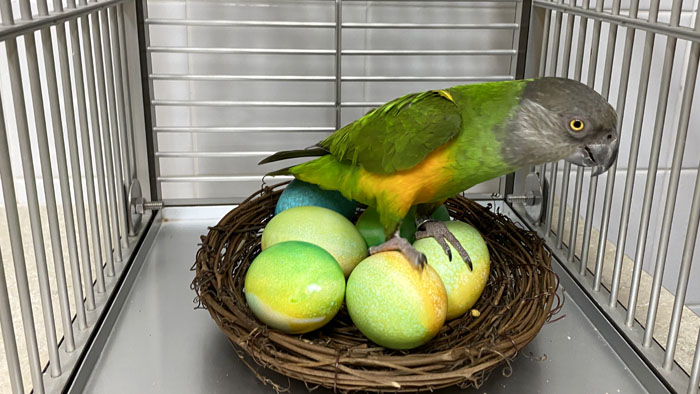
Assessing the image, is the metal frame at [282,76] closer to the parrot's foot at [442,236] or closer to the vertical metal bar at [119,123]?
the vertical metal bar at [119,123]

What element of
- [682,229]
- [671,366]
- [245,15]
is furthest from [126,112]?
[682,229]

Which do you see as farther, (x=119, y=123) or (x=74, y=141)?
(x=119, y=123)

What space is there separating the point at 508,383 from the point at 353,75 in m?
0.56

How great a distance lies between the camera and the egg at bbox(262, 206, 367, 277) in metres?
0.65

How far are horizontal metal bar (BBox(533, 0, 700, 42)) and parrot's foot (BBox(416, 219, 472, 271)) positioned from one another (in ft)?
0.92

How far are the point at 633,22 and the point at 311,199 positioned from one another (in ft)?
1.36

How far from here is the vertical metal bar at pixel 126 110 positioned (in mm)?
811

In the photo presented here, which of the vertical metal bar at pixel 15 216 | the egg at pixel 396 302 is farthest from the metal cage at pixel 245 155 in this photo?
the egg at pixel 396 302

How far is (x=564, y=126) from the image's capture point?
0.59m

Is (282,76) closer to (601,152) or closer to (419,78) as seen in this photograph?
(419,78)

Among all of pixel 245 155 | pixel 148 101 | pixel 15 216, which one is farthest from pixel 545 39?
pixel 15 216

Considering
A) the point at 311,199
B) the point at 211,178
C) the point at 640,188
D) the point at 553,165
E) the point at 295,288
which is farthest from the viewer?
the point at 640,188

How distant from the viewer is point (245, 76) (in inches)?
35.8

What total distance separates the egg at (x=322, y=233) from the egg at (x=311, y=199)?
8 centimetres
